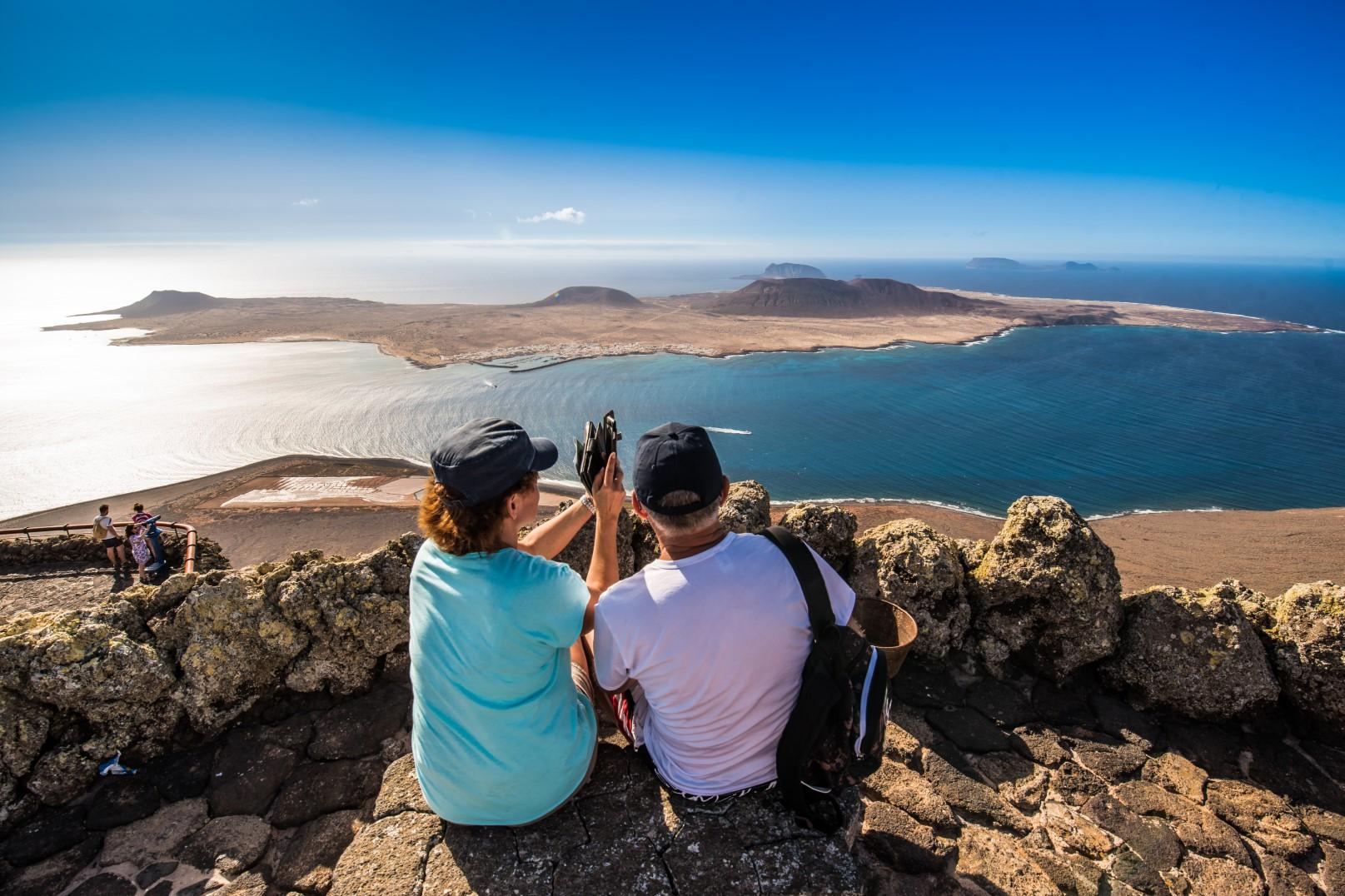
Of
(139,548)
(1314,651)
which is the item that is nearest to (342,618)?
(1314,651)

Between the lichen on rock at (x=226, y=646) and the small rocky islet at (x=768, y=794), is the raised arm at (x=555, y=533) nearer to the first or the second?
the small rocky islet at (x=768, y=794)

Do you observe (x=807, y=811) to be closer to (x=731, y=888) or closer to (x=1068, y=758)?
(x=731, y=888)

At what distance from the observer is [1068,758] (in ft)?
11.6

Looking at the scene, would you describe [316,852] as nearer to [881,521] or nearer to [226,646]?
[226,646]

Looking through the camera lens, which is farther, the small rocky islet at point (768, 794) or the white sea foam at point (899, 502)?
the white sea foam at point (899, 502)

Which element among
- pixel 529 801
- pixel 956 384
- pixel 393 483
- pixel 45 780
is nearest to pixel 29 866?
pixel 45 780

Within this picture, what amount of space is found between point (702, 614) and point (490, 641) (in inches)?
29.8

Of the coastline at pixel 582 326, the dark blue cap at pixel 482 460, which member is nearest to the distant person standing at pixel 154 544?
the dark blue cap at pixel 482 460

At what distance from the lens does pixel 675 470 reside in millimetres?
2121

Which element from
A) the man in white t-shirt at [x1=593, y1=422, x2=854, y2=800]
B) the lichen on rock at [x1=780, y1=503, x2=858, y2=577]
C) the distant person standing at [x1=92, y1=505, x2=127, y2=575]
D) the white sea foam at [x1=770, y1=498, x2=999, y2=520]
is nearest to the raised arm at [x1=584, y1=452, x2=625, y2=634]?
the man in white t-shirt at [x1=593, y1=422, x2=854, y2=800]

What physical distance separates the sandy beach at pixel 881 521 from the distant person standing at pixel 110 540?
8.71 meters

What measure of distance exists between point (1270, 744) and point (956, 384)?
43334 mm

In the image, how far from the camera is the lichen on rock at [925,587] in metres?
4.27

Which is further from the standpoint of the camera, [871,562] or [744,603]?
[871,562]
